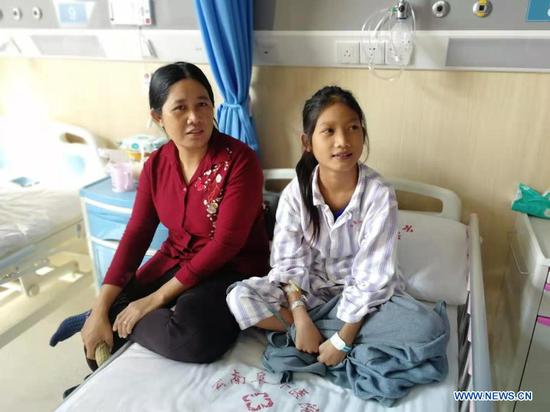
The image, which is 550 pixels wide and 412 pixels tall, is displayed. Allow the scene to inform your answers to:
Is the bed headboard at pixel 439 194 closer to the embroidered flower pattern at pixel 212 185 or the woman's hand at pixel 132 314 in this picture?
the embroidered flower pattern at pixel 212 185

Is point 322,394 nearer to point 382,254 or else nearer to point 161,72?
point 382,254

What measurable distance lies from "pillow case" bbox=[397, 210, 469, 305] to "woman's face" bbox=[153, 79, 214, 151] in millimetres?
874

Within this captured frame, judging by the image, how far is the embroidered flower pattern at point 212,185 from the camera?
1.79 meters

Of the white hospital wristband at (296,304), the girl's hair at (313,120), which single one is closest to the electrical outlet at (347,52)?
the girl's hair at (313,120)

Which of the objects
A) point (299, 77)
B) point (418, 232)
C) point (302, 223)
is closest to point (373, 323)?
point (302, 223)

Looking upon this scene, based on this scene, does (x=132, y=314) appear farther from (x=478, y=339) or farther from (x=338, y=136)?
(x=478, y=339)

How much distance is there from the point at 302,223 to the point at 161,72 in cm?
72

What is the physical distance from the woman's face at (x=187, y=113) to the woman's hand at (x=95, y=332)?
0.68m

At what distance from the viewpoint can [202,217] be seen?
1.82m

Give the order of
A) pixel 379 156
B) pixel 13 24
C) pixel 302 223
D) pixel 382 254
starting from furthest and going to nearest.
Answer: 1. pixel 13 24
2. pixel 379 156
3. pixel 302 223
4. pixel 382 254

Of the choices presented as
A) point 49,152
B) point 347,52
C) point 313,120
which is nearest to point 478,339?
point 313,120

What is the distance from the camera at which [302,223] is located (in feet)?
5.57

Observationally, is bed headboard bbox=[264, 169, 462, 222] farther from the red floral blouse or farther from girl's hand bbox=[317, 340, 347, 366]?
girl's hand bbox=[317, 340, 347, 366]

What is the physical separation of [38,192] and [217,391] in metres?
1.86
